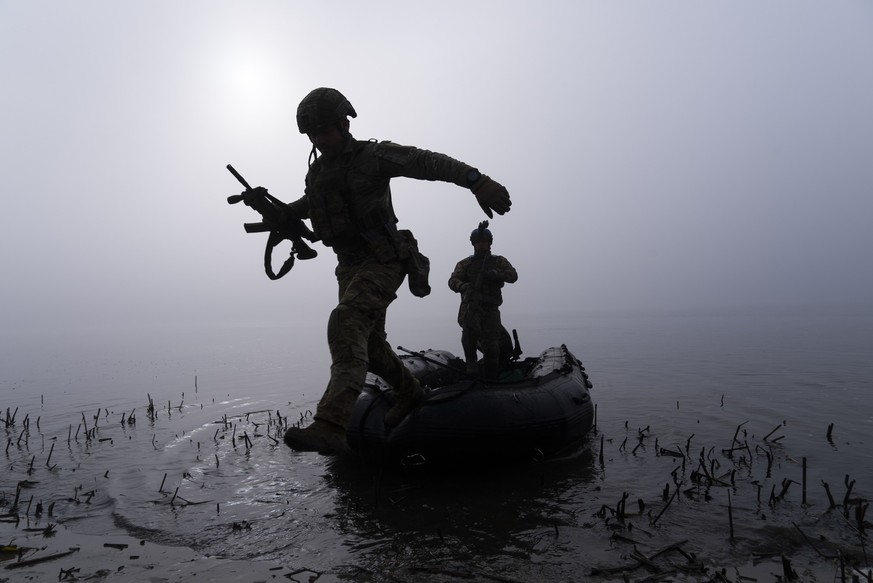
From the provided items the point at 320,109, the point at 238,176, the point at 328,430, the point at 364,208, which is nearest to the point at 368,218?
the point at 364,208

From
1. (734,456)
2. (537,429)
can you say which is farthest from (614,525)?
(734,456)

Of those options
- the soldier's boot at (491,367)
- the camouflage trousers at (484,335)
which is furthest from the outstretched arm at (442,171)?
the soldier's boot at (491,367)

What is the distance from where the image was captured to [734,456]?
6.34 meters

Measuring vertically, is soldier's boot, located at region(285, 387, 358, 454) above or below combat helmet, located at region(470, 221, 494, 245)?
below

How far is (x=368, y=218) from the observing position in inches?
171

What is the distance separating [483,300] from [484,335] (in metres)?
0.69

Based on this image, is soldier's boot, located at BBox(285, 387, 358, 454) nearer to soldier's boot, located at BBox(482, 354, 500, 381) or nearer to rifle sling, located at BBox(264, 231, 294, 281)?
rifle sling, located at BBox(264, 231, 294, 281)

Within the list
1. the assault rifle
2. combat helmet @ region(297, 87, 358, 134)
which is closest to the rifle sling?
the assault rifle

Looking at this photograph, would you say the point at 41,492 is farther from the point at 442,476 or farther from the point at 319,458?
the point at 442,476

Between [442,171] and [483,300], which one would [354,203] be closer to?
[442,171]

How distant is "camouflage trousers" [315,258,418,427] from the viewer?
3.39 meters

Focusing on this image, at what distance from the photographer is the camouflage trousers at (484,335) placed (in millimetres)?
10234

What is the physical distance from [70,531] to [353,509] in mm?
2319

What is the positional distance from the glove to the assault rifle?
1612 mm
